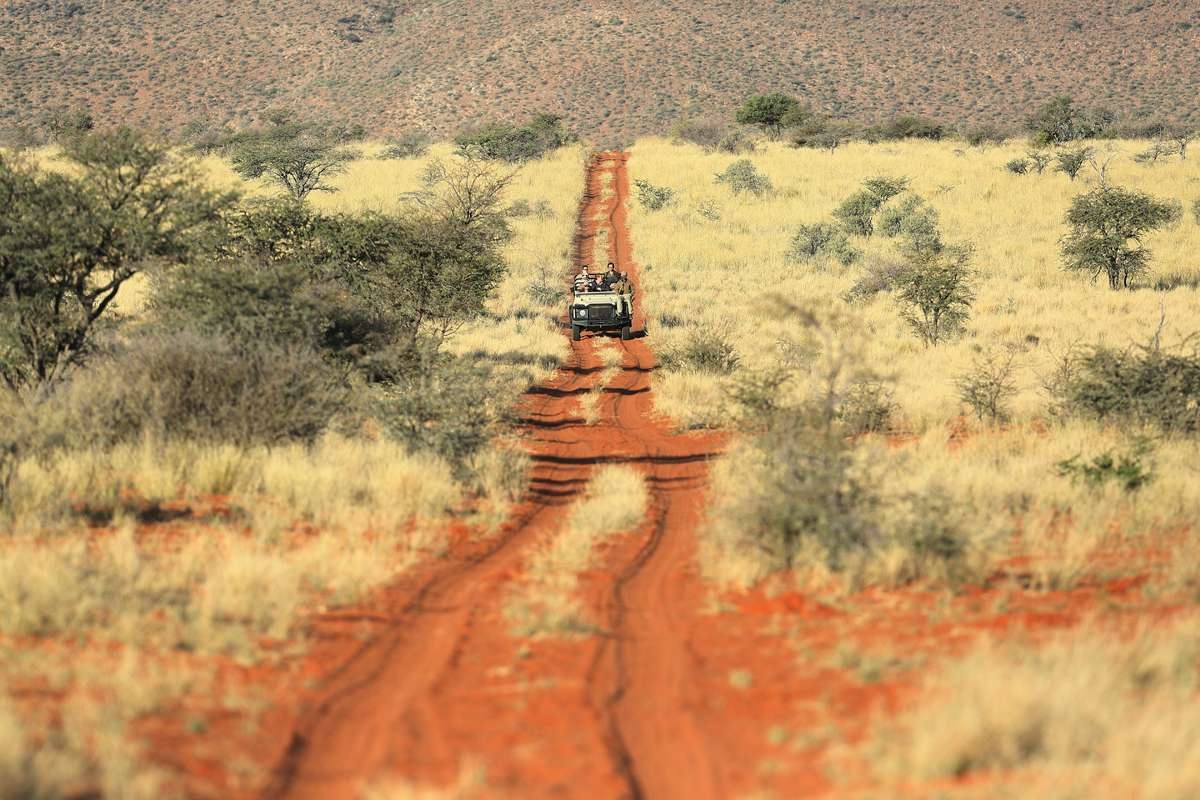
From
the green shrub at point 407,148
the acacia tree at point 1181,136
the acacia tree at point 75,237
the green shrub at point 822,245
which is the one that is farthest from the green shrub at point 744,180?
the acacia tree at point 75,237

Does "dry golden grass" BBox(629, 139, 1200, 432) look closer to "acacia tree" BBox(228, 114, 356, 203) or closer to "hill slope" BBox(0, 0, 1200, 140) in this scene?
"acacia tree" BBox(228, 114, 356, 203)

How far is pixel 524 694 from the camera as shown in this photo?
701 centimetres

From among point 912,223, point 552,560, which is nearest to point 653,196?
point 912,223

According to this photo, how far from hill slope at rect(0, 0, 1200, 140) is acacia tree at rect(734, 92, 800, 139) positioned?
1210 cm

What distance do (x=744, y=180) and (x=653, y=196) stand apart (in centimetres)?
486

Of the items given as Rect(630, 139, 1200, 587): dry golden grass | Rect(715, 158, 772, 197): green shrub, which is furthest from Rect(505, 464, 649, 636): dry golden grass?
Rect(715, 158, 772, 197): green shrub

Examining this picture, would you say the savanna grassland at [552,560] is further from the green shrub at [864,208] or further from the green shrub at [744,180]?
the green shrub at [744,180]

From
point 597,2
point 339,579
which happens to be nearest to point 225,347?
point 339,579

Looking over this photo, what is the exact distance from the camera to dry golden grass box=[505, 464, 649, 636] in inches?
330

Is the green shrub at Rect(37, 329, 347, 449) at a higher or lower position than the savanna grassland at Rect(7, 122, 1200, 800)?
higher

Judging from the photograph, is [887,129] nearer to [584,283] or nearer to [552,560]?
[584,283]

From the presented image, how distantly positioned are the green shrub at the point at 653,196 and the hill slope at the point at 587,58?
33.0 m

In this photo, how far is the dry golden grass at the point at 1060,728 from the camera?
505 cm

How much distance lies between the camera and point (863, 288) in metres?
32.9
